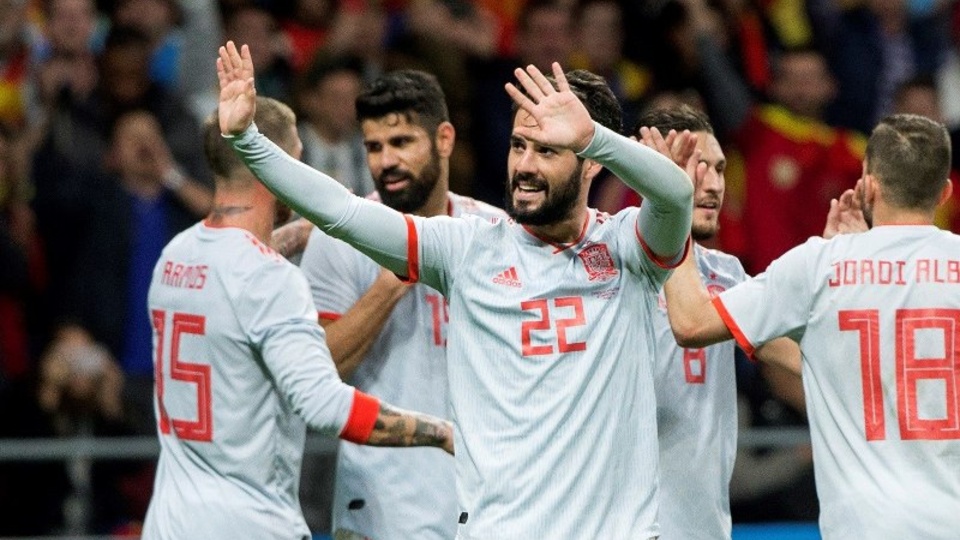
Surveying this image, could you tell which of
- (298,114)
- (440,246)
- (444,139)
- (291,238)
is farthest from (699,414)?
(298,114)

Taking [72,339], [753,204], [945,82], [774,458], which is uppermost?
[945,82]

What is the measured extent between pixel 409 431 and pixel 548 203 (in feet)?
3.50

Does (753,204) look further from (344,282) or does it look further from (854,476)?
(854,476)

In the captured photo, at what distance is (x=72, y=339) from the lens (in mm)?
9461

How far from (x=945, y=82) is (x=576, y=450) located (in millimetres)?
7799

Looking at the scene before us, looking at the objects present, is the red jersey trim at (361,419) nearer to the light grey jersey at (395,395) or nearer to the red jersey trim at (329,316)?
the light grey jersey at (395,395)

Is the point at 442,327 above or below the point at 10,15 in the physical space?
below

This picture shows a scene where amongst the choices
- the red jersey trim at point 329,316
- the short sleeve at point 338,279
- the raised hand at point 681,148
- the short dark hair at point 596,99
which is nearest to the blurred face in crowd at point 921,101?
the short sleeve at point 338,279

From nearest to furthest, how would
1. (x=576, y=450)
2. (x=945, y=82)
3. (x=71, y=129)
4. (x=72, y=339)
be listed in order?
(x=576, y=450) < (x=72, y=339) < (x=71, y=129) < (x=945, y=82)

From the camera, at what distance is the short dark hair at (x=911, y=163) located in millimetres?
5633

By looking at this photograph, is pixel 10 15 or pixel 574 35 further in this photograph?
pixel 574 35

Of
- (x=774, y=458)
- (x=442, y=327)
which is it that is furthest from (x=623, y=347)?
(x=774, y=458)

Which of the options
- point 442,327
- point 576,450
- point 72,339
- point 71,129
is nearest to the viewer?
point 576,450

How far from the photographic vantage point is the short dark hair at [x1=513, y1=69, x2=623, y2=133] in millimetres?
5574
